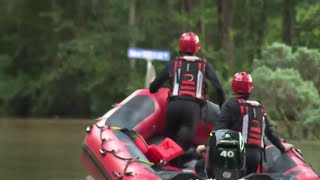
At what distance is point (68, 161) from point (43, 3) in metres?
20.5

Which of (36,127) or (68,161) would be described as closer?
(68,161)

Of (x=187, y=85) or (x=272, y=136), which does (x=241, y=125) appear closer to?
(x=272, y=136)

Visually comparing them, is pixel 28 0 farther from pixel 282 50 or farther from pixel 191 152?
pixel 191 152

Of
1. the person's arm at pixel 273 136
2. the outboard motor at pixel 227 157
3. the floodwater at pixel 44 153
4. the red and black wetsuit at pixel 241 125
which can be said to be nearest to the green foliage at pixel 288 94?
the floodwater at pixel 44 153

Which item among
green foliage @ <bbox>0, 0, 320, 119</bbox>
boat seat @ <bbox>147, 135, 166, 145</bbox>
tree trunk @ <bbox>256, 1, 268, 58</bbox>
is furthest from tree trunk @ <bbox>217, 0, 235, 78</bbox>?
boat seat @ <bbox>147, 135, 166, 145</bbox>

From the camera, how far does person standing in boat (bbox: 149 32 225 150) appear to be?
9.32 metres

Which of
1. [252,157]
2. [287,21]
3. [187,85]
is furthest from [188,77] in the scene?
[287,21]

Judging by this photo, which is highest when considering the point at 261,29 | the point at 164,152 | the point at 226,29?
the point at 164,152

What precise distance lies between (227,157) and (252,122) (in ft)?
3.09

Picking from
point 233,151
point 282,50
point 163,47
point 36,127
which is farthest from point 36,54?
point 233,151

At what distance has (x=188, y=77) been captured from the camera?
367 inches

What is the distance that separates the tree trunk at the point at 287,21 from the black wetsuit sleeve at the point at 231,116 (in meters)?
23.6

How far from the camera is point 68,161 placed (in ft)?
44.2

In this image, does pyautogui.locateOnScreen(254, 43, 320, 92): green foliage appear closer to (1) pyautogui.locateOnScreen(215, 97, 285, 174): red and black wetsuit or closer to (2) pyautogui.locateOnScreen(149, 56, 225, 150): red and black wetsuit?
(2) pyautogui.locateOnScreen(149, 56, 225, 150): red and black wetsuit
